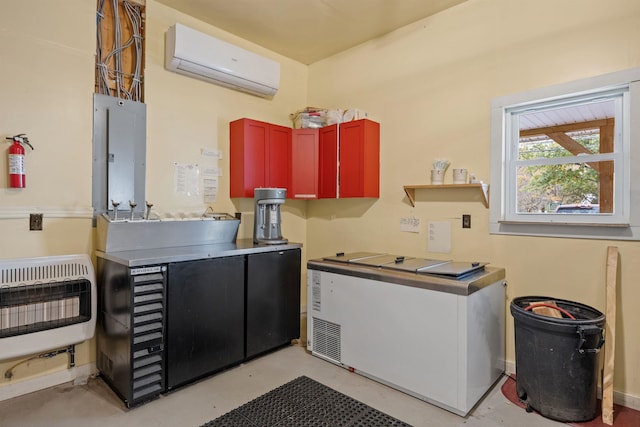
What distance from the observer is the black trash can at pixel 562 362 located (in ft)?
6.61

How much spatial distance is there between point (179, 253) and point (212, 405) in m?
1.03

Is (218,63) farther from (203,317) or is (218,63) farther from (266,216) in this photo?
(203,317)

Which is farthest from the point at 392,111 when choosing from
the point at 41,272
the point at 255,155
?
the point at 41,272

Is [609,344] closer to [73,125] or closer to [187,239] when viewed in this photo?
[187,239]

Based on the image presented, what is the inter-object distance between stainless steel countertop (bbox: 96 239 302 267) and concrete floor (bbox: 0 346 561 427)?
3.04 feet

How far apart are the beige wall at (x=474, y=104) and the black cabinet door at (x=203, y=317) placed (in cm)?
139

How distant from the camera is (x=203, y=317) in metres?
2.53

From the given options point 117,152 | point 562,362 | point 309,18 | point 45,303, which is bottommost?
point 562,362

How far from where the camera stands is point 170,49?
2.97 meters

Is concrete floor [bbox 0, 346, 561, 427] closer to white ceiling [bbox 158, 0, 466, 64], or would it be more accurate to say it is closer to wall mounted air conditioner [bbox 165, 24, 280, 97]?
wall mounted air conditioner [bbox 165, 24, 280, 97]

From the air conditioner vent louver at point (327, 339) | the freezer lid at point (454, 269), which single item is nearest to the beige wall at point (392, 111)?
the freezer lid at point (454, 269)

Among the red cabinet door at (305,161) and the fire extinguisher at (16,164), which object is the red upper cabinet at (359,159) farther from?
the fire extinguisher at (16,164)

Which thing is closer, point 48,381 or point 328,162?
point 48,381

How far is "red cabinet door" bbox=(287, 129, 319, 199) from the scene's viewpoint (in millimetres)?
3720
